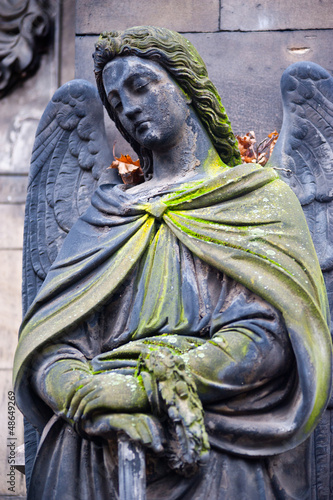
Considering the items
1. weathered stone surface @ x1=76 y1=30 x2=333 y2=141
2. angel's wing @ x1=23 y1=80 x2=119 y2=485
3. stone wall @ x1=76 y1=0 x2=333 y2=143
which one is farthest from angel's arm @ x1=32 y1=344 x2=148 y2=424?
stone wall @ x1=76 y1=0 x2=333 y2=143

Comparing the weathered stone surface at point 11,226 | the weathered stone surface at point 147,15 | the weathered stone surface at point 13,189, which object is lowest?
the weathered stone surface at point 11,226

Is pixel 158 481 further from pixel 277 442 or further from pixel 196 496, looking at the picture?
pixel 277 442

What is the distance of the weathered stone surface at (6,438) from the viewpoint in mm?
6809

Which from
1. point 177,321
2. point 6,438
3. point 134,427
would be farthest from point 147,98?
point 6,438

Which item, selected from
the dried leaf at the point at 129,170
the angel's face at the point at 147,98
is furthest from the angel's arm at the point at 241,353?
the dried leaf at the point at 129,170

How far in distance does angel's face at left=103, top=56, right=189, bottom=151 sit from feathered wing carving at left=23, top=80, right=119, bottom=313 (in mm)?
695

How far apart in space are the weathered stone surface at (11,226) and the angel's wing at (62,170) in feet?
3.60

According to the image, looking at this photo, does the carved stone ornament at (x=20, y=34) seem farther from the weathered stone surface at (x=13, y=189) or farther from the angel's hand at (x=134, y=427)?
the angel's hand at (x=134, y=427)

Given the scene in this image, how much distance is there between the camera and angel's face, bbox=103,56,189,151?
5.44 m

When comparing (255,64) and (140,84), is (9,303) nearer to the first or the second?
(255,64)

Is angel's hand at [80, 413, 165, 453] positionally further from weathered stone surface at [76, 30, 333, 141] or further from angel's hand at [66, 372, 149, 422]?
weathered stone surface at [76, 30, 333, 141]

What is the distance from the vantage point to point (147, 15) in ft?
22.1

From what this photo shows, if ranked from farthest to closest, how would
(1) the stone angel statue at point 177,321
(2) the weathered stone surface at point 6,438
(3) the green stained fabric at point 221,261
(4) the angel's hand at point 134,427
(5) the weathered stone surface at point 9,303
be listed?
(5) the weathered stone surface at point 9,303
(2) the weathered stone surface at point 6,438
(3) the green stained fabric at point 221,261
(1) the stone angel statue at point 177,321
(4) the angel's hand at point 134,427

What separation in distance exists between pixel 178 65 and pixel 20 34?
2.25m
